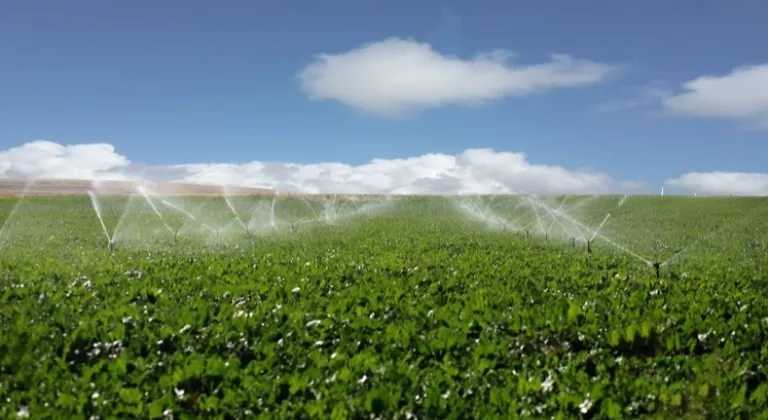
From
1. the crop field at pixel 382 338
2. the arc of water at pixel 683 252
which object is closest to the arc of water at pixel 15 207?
the crop field at pixel 382 338

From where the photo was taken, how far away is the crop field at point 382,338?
5.72 metres

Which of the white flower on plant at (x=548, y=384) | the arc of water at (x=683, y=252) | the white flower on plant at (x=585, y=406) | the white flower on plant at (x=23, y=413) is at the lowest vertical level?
the white flower on plant at (x=23, y=413)

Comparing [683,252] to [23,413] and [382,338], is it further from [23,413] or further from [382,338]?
[23,413]

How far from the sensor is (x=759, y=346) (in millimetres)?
7184

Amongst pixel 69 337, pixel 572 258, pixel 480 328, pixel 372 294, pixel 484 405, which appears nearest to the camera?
pixel 484 405

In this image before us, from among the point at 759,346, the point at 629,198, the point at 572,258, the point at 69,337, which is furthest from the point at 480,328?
the point at 629,198

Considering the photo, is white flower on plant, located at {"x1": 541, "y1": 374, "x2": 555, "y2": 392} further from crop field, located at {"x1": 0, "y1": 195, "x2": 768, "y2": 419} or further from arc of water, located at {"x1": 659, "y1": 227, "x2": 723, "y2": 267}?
arc of water, located at {"x1": 659, "y1": 227, "x2": 723, "y2": 267}

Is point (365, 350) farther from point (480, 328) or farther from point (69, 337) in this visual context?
point (69, 337)

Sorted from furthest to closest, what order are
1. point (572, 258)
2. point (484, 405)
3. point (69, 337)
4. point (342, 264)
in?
point (572, 258)
point (342, 264)
point (69, 337)
point (484, 405)

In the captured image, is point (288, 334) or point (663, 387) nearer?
point (663, 387)

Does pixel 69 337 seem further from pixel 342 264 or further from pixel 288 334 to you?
pixel 342 264

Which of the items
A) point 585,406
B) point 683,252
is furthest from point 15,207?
point 585,406

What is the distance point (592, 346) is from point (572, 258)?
8.29 metres

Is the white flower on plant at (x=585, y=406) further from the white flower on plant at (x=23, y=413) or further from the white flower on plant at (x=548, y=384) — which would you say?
the white flower on plant at (x=23, y=413)
